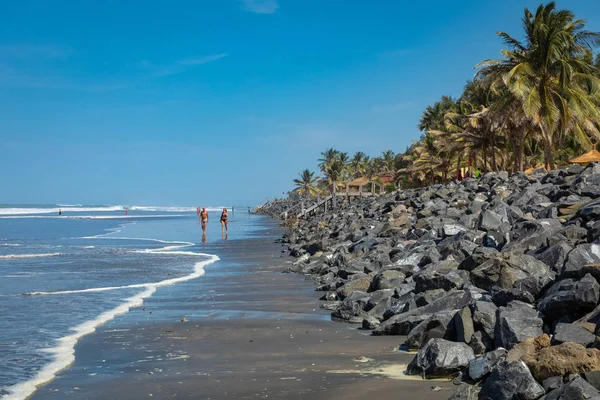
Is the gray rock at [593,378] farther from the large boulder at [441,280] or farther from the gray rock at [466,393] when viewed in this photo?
the large boulder at [441,280]

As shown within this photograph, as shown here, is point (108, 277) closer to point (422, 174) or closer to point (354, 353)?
point (354, 353)

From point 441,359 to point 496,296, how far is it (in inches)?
69.5

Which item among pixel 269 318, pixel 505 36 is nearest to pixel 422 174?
pixel 505 36

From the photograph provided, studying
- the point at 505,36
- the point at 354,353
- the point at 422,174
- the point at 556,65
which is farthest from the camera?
the point at 422,174

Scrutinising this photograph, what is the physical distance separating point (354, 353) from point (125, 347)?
121 inches

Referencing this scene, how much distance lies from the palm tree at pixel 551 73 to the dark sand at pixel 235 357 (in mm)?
21977

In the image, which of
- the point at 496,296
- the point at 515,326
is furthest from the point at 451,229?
the point at 515,326

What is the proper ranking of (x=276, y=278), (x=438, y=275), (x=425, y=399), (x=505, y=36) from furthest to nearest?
(x=505, y=36)
(x=276, y=278)
(x=438, y=275)
(x=425, y=399)

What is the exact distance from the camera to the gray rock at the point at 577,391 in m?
4.36

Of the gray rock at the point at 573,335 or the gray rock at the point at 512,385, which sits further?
the gray rock at the point at 573,335

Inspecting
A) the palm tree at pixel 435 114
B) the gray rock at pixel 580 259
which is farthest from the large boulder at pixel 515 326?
the palm tree at pixel 435 114

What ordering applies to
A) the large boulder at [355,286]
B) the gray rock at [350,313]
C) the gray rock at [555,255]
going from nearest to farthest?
the gray rock at [555,255], the gray rock at [350,313], the large boulder at [355,286]

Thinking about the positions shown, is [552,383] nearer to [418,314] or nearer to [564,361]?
[564,361]

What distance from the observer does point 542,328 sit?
637cm
